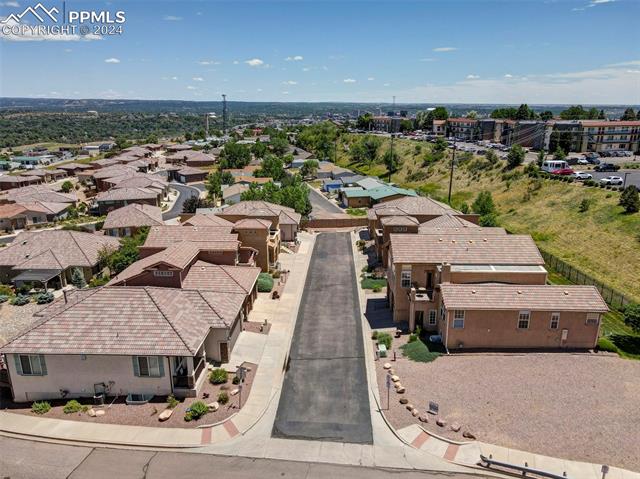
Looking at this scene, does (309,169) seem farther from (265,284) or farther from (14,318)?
(14,318)

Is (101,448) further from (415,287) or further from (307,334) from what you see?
(415,287)

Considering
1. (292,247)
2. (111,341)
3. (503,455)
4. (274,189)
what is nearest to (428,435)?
(503,455)

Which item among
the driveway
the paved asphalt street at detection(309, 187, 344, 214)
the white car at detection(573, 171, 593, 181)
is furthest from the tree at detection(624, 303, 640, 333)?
the paved asphalt street at detection(309, 187, 344, 214)

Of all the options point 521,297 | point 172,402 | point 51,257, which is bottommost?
point 172,402

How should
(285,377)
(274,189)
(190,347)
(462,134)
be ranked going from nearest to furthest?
(190,347) → (285,377) → (274,189) → (462,134)

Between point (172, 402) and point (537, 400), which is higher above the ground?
point (537, 400)

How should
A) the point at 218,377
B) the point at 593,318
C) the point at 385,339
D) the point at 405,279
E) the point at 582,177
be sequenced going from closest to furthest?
the point at 218,377 → the point at 593,318 → the point at 385,339 → the point at 405,279 → the point at 582,177

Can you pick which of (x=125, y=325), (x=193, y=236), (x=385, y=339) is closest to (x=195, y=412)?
(x=125, y=325)

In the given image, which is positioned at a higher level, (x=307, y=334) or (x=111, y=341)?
(x=111, y=341)
